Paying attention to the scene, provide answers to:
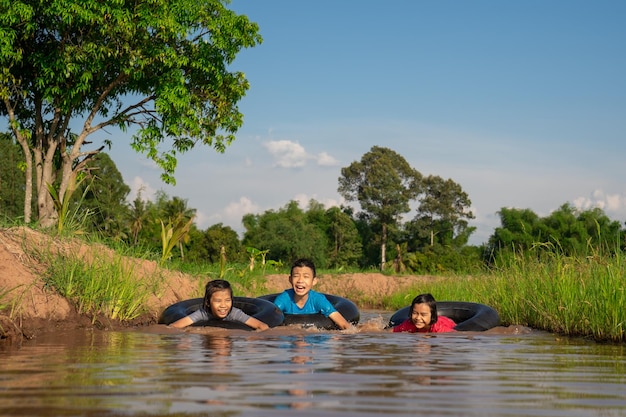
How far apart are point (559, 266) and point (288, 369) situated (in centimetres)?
664

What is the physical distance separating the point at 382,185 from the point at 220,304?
72368 millimetres

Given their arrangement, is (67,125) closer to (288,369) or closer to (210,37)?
(210,37)

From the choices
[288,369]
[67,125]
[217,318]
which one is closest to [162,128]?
[67,125]

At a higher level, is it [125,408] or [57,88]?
[57,88]

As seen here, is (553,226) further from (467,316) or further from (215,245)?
(467,316)

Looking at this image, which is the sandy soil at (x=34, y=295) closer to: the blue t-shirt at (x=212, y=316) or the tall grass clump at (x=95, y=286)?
the tall grass clump at (x=95, y=286)

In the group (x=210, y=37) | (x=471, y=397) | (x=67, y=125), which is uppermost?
(x=210, y=37)

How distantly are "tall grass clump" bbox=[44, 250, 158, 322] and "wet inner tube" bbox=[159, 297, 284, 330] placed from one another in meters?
0.54

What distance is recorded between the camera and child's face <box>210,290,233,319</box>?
1080 centimetres

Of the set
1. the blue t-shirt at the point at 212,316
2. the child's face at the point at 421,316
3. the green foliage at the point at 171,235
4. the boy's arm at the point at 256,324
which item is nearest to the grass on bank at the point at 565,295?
the child's face at the point at 421,316

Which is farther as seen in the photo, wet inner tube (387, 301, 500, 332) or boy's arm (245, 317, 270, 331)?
wet inner tube (387, 301, 500, 332)

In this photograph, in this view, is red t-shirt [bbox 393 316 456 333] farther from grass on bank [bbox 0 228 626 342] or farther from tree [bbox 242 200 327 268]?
tree [bbox 242 200 327 268]

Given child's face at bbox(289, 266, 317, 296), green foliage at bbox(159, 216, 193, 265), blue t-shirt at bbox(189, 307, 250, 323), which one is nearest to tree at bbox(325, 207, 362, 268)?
green foliage at bbox(159, 216, 193, 265)

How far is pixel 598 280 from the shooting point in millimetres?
9914
